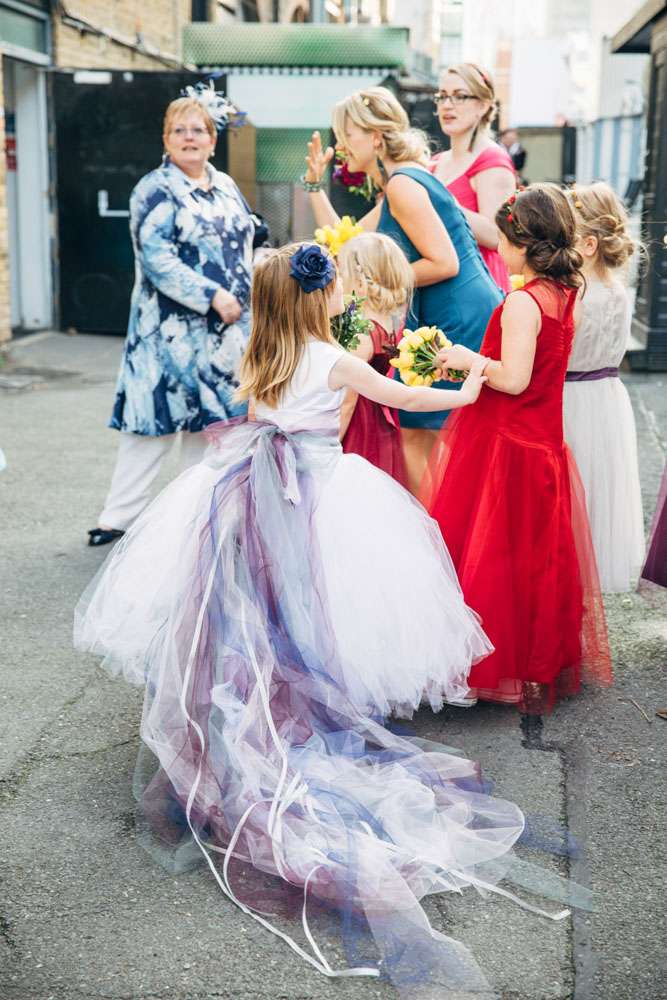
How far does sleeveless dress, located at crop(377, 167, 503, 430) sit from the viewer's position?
184 inches

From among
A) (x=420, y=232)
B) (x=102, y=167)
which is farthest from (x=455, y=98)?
(x=102, y=167)

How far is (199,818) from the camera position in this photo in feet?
10.1

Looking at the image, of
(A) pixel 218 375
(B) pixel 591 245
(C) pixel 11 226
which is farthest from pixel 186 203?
(C) pixel 11 226

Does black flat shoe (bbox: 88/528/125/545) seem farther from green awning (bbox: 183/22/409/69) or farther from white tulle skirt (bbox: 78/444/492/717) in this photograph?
green awning (bbox: 183/22/409/69)

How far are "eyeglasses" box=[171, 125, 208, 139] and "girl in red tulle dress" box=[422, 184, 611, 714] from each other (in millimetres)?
2113

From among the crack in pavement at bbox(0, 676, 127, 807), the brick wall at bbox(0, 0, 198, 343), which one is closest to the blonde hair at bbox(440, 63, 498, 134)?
the crack in pavement at bbox(0, 676, 127, 807)

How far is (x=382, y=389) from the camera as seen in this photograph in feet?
11.9

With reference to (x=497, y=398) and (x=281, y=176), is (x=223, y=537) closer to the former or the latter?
(x=497, y=398)

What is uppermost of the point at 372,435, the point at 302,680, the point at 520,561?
the point at 372,435

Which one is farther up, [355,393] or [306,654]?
[355,393]

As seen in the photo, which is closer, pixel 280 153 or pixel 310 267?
pixel 310 267

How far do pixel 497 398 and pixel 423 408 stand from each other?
0.44 metres

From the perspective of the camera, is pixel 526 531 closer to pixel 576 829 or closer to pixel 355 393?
pixel 355 393

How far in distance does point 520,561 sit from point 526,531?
4.0 inches
